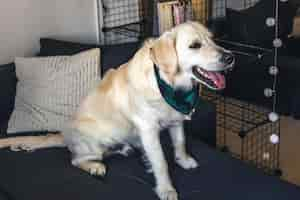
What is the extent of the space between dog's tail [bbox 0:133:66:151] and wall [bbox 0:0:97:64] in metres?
0.71

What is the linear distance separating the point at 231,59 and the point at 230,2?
2471 millimetres

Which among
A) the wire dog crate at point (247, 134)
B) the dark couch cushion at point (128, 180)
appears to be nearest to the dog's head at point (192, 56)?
the dark couch cushion at point (128, 180)

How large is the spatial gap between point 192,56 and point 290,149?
159 centimetres

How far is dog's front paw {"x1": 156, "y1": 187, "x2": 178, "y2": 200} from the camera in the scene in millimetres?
1872

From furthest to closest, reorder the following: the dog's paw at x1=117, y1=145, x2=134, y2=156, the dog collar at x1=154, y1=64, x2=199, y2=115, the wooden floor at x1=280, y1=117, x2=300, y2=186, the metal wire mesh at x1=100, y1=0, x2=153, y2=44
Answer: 1. the metal wire mesh at x1=100, y1=0, x2=153, y2=44
2. the wooden floor at x1=280, y1=117, x2=300, y2=186
3. the dog's paw at x1=117, y1=145, x2=134, y2=156
4. the dog collar at x1=154, y1=64, x2=199, y2=115

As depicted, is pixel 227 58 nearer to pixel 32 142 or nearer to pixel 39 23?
pixel 32 142

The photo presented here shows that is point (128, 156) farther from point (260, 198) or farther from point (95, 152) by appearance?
point (260, 198)

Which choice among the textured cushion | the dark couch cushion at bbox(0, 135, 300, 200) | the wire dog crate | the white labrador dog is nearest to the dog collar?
the white labrador dog

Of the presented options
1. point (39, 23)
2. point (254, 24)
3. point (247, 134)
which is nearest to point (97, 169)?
point (39, 23)

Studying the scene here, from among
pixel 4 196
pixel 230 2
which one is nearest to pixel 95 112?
pixel 4 196

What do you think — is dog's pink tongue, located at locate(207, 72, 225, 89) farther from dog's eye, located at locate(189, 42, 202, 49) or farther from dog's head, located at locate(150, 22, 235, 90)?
dog's eye, located at locate(189, 42, 202, 49)

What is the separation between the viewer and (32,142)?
2.33 m

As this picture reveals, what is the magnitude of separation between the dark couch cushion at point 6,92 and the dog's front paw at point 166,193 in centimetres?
110

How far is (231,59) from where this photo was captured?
6.07 ft
